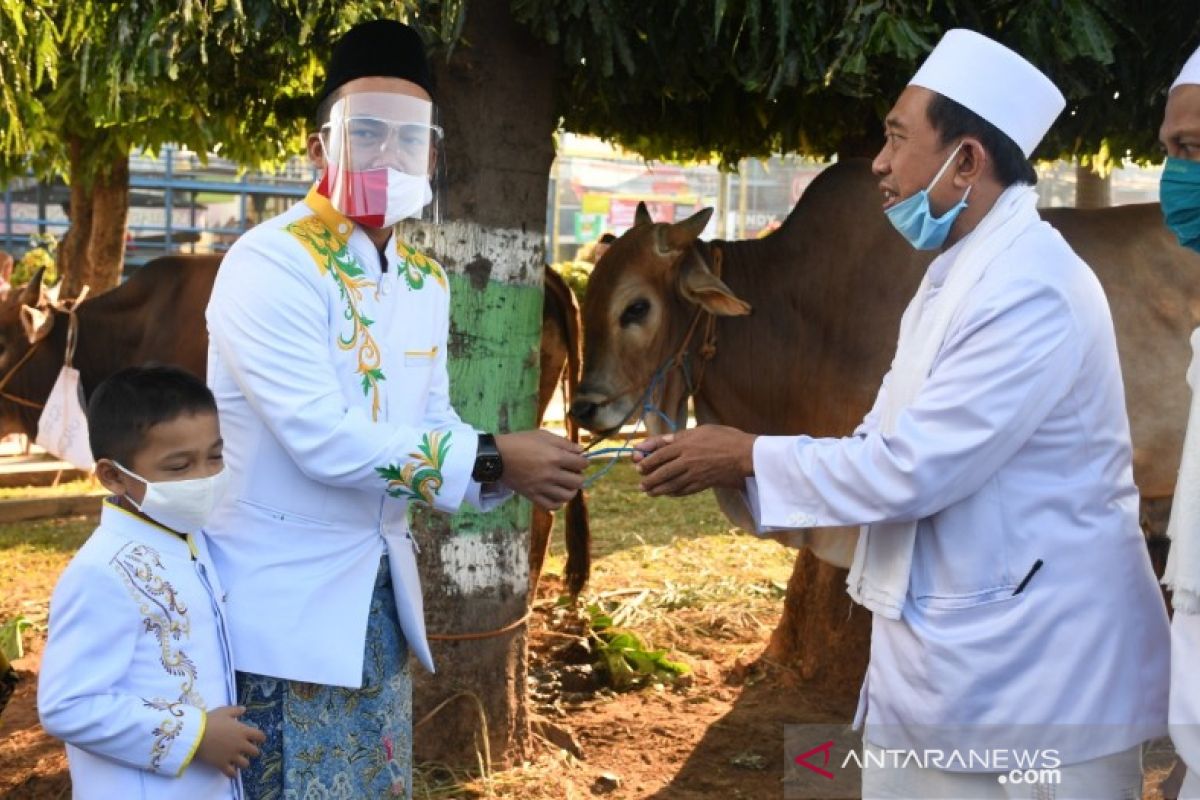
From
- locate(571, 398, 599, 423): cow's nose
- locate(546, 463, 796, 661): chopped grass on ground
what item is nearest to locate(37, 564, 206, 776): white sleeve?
locate(571, 398, 599, 423): cow's nose

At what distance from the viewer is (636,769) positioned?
15.8 ft

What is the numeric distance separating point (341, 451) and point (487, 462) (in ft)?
1.03

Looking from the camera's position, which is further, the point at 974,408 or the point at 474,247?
the point at 474,247

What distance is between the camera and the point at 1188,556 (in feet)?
7.74

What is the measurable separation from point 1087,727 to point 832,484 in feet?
2.13

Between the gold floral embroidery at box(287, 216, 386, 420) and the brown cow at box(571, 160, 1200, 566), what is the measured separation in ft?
7.39

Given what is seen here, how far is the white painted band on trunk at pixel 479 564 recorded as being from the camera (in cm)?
459

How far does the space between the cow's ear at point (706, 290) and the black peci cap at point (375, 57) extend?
207 cm

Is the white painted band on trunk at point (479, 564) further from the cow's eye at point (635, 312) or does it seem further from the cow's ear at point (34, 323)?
the cow's ear at point (34, 323)

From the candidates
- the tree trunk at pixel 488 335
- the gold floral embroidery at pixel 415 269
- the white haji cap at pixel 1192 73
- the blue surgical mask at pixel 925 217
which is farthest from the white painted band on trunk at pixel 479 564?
the white haji cap at pixel 1192 73

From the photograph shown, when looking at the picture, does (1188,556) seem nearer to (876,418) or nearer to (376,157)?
(876,418)

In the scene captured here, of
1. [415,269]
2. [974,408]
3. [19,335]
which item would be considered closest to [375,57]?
[415,269]

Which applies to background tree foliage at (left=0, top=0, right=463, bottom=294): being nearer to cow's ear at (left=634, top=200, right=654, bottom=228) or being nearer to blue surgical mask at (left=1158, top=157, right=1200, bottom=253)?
cow's ear at (left=634, top=200, right=654, bottom=228)

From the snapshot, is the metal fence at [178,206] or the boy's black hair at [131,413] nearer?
the boy's black hair at [131,413]
